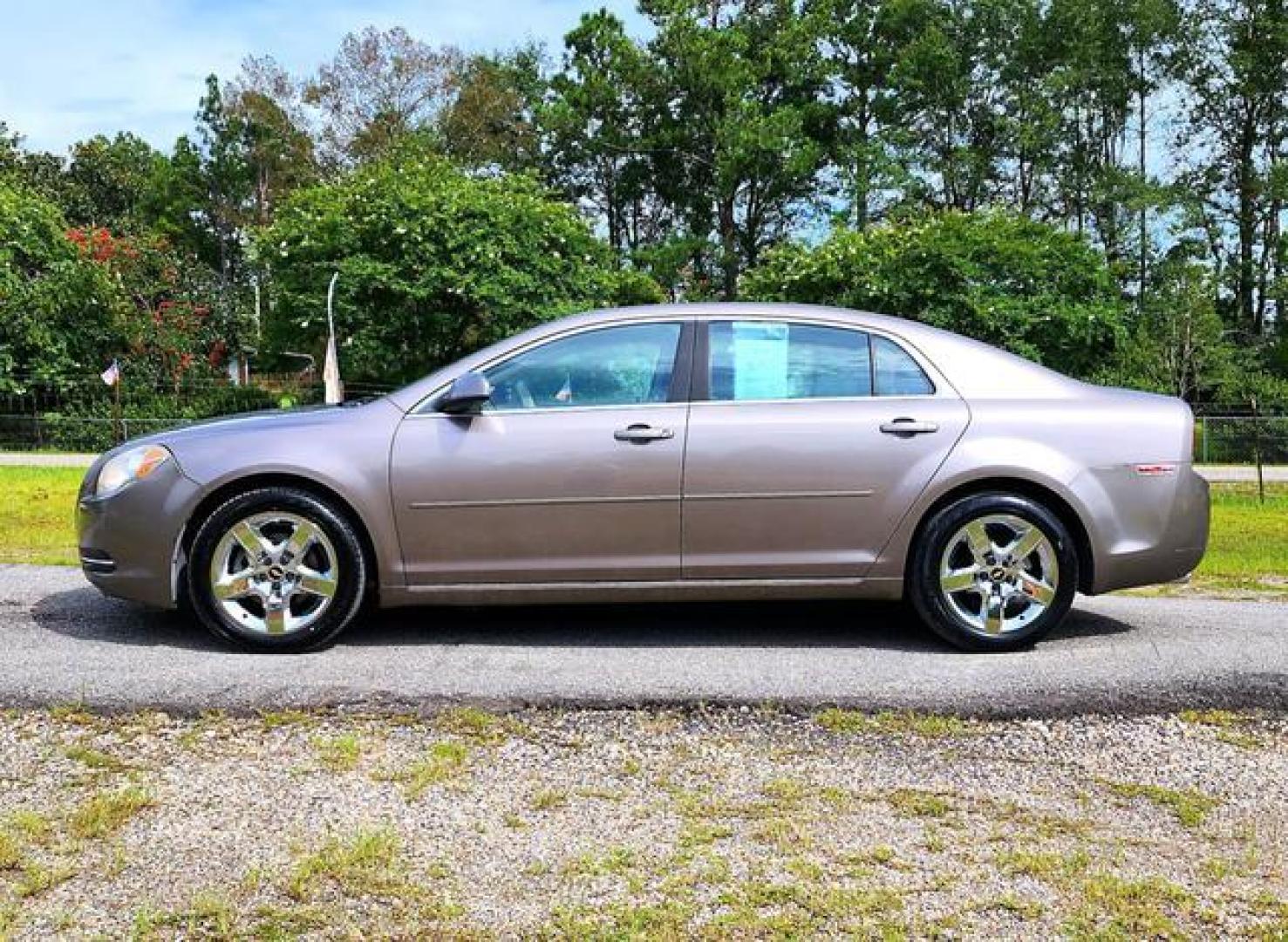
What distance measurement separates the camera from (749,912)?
8.70ft

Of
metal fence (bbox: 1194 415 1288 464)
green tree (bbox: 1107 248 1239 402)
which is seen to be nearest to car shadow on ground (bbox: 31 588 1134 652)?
metal fence (bbox: 1194 415 1288 464)

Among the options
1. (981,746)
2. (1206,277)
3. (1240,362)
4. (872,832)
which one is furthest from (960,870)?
(1206,277)

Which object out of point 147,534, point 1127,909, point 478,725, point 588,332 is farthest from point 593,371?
point 1127,909

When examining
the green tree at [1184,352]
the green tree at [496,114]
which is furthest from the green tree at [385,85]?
the green tree at [1184,352]

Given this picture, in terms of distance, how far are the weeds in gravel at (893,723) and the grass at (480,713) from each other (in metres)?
0.02

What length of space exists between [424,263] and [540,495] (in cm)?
2852

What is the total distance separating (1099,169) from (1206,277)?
441 inches

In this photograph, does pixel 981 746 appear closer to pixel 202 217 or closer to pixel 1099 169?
pixel 1099 169

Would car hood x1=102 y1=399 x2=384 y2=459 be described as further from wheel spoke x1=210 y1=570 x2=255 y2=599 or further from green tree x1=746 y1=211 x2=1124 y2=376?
green tree x1=746 y1=211 x2=1124 y2=376

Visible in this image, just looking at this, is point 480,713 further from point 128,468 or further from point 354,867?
point 128,468

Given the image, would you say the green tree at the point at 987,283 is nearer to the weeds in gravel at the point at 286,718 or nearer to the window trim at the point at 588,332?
the window trim at the point at 588,332

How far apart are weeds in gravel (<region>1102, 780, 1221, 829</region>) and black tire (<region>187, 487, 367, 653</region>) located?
3.03 m

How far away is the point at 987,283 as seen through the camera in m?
33.7

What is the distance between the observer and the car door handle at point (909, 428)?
4.99 metres
